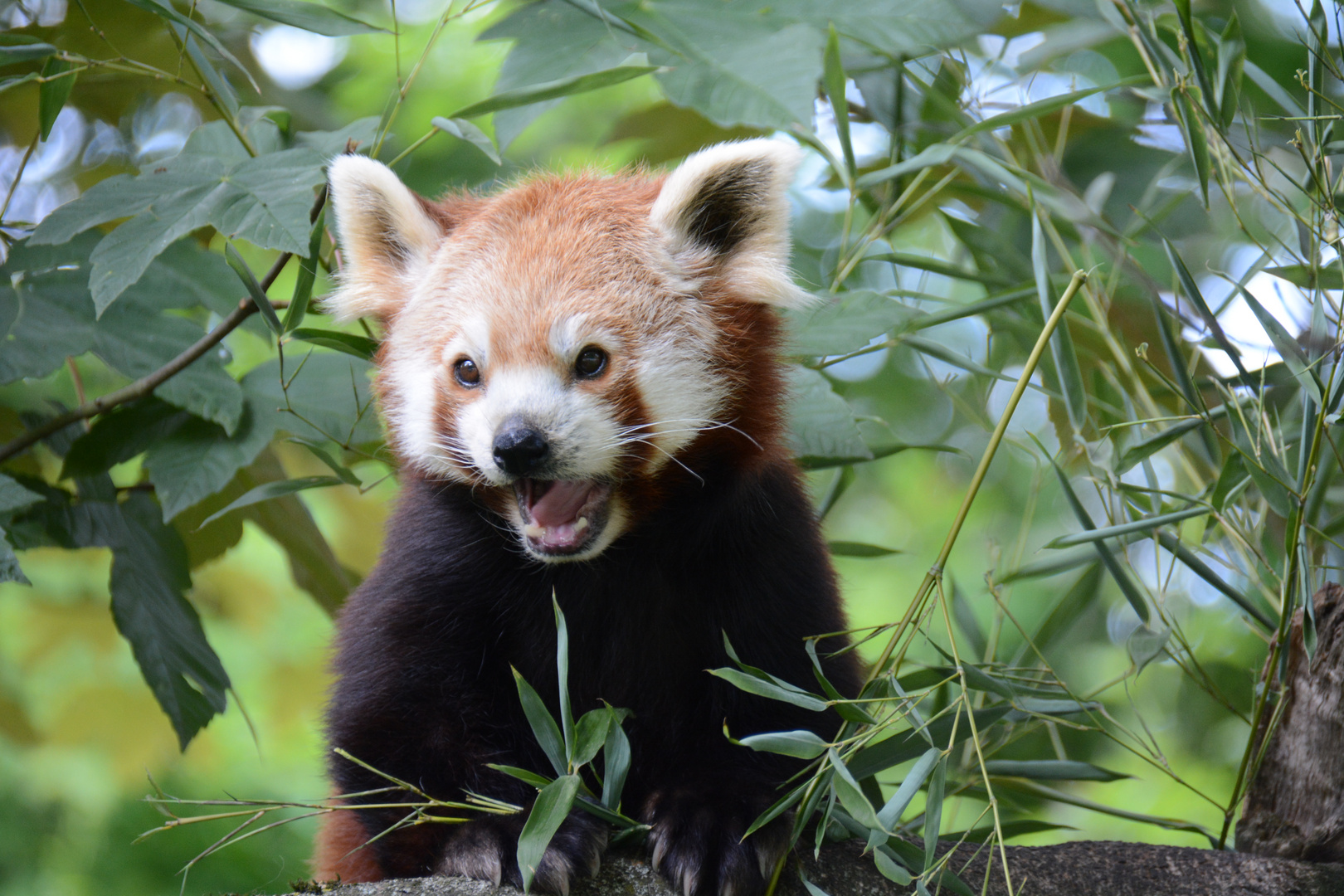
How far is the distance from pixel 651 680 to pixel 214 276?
52.2 inches

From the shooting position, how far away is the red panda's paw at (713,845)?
5.44 ft

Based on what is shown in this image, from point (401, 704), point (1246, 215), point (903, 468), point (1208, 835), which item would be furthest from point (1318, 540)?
point (903, 468)

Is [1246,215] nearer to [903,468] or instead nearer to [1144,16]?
[1144,16]

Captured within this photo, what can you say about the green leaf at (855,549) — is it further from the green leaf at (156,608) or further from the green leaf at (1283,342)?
the green leaf at (156,608)

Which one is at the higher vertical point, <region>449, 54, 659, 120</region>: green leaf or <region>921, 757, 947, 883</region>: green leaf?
<region>449, 54, 659, 120</region>: green leaf

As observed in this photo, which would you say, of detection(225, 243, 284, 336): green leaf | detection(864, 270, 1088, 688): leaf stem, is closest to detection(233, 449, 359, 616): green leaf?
detection(225, 243, 284, 336): green leaf

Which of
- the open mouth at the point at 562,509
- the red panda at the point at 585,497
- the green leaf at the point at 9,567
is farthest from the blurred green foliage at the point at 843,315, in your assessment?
the open mouth at the point at 562,509

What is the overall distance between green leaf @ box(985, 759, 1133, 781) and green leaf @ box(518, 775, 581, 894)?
3.32 feet

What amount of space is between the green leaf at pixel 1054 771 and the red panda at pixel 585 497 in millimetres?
457

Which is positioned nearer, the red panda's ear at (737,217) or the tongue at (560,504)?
the tongue at (560,504)

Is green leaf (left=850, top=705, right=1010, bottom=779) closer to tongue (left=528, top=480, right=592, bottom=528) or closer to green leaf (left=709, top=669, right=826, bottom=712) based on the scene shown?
green leaf (left=709, top=669, right=826, bottom=712)

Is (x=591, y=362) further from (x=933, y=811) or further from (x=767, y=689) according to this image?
(x=933, y=811)

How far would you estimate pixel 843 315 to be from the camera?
233 centimetres

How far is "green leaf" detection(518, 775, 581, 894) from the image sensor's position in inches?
56.7
